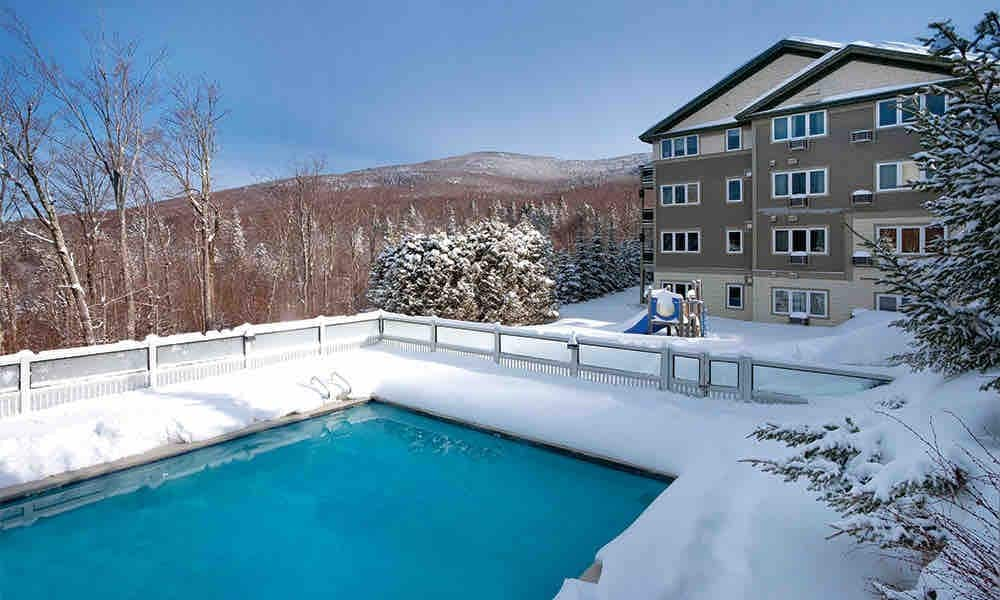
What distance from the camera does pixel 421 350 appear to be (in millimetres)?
14156

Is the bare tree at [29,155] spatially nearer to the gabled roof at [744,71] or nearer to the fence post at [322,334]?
the fence post at [322,334]

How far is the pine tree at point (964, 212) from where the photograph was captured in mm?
3803

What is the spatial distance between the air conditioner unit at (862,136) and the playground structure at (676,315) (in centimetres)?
846

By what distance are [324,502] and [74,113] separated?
15026 millimetres

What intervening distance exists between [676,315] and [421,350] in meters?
10.2

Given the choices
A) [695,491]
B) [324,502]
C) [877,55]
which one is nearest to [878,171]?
[877,55]

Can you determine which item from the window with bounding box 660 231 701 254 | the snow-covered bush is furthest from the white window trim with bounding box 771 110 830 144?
the snow-covered bush

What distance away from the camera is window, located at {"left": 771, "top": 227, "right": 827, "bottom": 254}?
839 inches

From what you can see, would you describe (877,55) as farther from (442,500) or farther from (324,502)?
(324,502)

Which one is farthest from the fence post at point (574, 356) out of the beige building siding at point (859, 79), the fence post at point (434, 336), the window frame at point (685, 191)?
the window frame at point (685, 191)

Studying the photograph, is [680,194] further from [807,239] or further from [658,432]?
[658,432]

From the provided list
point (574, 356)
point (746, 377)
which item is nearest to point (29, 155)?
point (574, 356)

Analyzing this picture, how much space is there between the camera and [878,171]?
64.8 feet

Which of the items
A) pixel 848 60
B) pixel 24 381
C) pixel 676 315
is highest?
pixel 848 60
